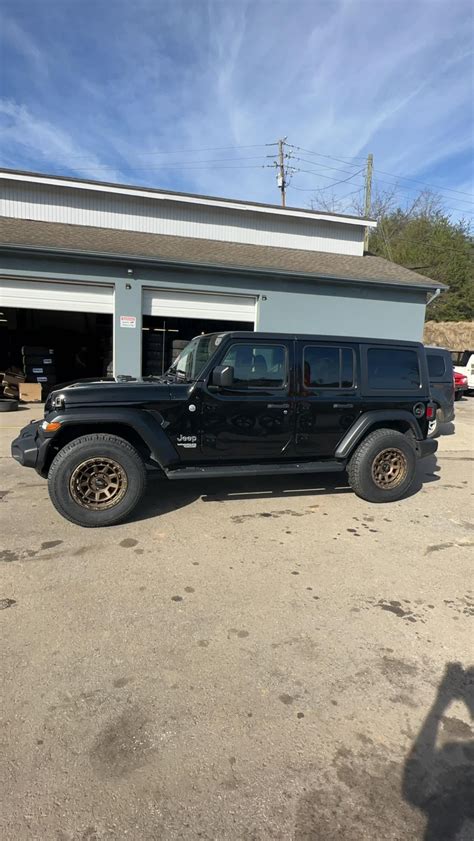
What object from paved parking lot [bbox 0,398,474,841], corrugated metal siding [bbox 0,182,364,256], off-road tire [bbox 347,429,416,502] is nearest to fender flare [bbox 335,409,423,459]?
off-road tire [bbox 347,429,416,502]

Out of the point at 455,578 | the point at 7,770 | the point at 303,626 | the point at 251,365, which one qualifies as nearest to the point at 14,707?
the point at 7,770

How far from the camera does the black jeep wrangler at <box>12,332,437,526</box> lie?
4.30 meters

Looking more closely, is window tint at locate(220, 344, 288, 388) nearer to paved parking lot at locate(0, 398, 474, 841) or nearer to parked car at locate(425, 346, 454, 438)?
paved parking lot at locate(0, 398, 474, 841)

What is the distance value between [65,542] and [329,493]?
3088 millimetres

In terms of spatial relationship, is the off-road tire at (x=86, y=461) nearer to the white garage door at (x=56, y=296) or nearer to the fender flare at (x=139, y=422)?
the fender flare at (x=139, y=422)

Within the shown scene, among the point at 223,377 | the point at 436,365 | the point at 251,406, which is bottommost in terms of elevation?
the point at 251,406

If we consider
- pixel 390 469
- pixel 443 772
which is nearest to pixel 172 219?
pixel 390 469

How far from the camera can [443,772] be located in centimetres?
195

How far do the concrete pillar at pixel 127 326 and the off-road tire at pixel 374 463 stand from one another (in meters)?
7.78

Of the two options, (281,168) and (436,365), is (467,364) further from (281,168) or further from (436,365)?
(281,168)

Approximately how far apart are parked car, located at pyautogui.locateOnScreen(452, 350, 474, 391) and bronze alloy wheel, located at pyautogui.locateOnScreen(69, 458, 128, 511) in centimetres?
1701

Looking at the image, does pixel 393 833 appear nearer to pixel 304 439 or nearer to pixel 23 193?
pixel 304 439

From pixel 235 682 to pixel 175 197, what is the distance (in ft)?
49.3

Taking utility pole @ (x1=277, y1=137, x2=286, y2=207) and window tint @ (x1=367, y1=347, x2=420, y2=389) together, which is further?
utility pole @ (x1=277, y1=137, x2=286, y2=207)
